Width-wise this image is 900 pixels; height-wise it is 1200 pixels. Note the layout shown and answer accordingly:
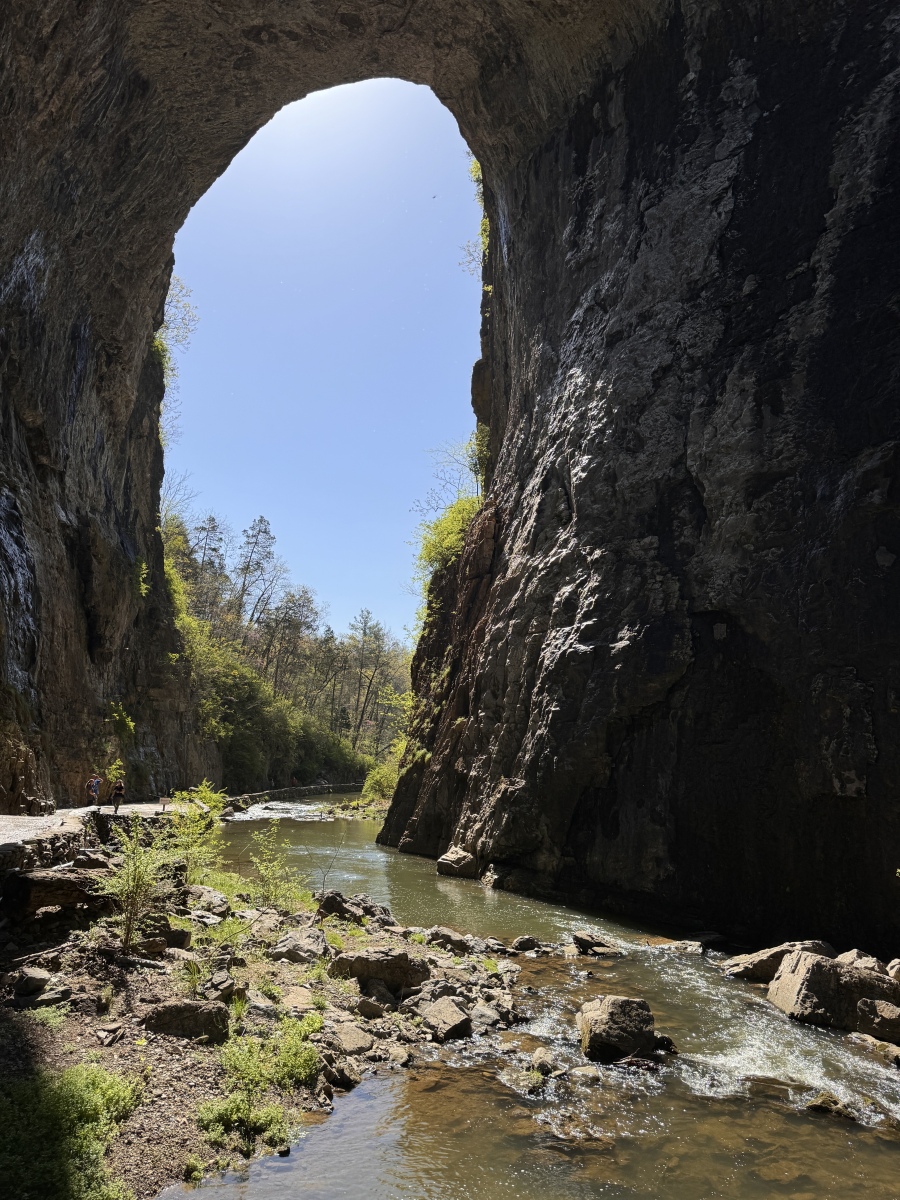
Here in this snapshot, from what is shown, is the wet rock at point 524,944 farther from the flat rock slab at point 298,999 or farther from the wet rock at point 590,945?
the flat rock slab at point 298,999

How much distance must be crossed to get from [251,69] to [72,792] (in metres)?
22.3

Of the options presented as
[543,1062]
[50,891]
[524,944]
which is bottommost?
[524,944]

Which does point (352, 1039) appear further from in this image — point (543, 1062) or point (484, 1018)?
point (543, 1062)

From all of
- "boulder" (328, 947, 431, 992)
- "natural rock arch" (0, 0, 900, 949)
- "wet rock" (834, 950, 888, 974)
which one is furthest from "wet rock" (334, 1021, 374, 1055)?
"natural rock arch" (0, 0, 900, 949)

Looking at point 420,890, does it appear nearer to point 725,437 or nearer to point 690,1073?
point 690,1073

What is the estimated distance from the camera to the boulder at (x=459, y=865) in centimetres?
1728

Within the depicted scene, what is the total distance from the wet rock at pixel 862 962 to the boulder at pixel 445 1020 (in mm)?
5013

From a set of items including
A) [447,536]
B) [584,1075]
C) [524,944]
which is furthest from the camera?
[447,536]

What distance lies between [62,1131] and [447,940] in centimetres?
673

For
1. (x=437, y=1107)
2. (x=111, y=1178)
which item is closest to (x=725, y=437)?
(x=437, y=1107)

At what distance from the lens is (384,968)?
8.16 m

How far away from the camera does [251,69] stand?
74.2 ft

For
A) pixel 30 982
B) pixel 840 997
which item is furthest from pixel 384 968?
pixel 840 997

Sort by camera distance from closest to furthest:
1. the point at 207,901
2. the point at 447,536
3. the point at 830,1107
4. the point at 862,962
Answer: the point at 830,1107, the point at 862,962, the point at 207,901, the point at 447,536
